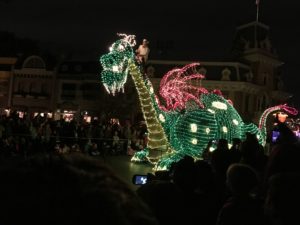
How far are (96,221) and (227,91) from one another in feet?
166

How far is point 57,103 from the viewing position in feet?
A: 179

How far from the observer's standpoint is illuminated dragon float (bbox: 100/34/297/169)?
14.9 meters

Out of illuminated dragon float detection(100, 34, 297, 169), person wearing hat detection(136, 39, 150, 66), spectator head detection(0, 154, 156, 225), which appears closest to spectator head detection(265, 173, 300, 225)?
spectator head detection(0, 154, 156, 225)

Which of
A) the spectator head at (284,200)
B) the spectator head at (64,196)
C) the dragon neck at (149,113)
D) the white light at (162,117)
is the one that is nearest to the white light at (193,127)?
the dragon neck at (149,113)

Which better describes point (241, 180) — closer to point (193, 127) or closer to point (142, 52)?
point (193, 127)

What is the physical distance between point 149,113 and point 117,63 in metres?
1.81

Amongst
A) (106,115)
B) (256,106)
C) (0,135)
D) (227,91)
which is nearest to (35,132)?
(0,135)

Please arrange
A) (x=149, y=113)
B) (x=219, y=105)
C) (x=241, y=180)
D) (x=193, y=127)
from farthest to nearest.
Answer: (x=149, y=113), (x=219, y=105), (x=193, y=127), (x=241, y=180)

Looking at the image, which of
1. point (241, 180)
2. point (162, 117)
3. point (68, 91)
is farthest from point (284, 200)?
point (68, 91)

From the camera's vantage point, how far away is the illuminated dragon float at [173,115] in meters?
14.9

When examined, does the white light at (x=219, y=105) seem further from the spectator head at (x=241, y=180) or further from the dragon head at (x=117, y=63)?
the spectator head at (x=241, y=180)

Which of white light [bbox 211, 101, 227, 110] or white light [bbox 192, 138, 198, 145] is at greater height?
white light [bbox 211, 101, 227, 110]

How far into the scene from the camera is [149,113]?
51.4 ft

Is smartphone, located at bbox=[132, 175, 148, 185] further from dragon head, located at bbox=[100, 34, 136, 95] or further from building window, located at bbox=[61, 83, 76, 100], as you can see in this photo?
building window, located at bbox=[61, 83, 76, 100]
